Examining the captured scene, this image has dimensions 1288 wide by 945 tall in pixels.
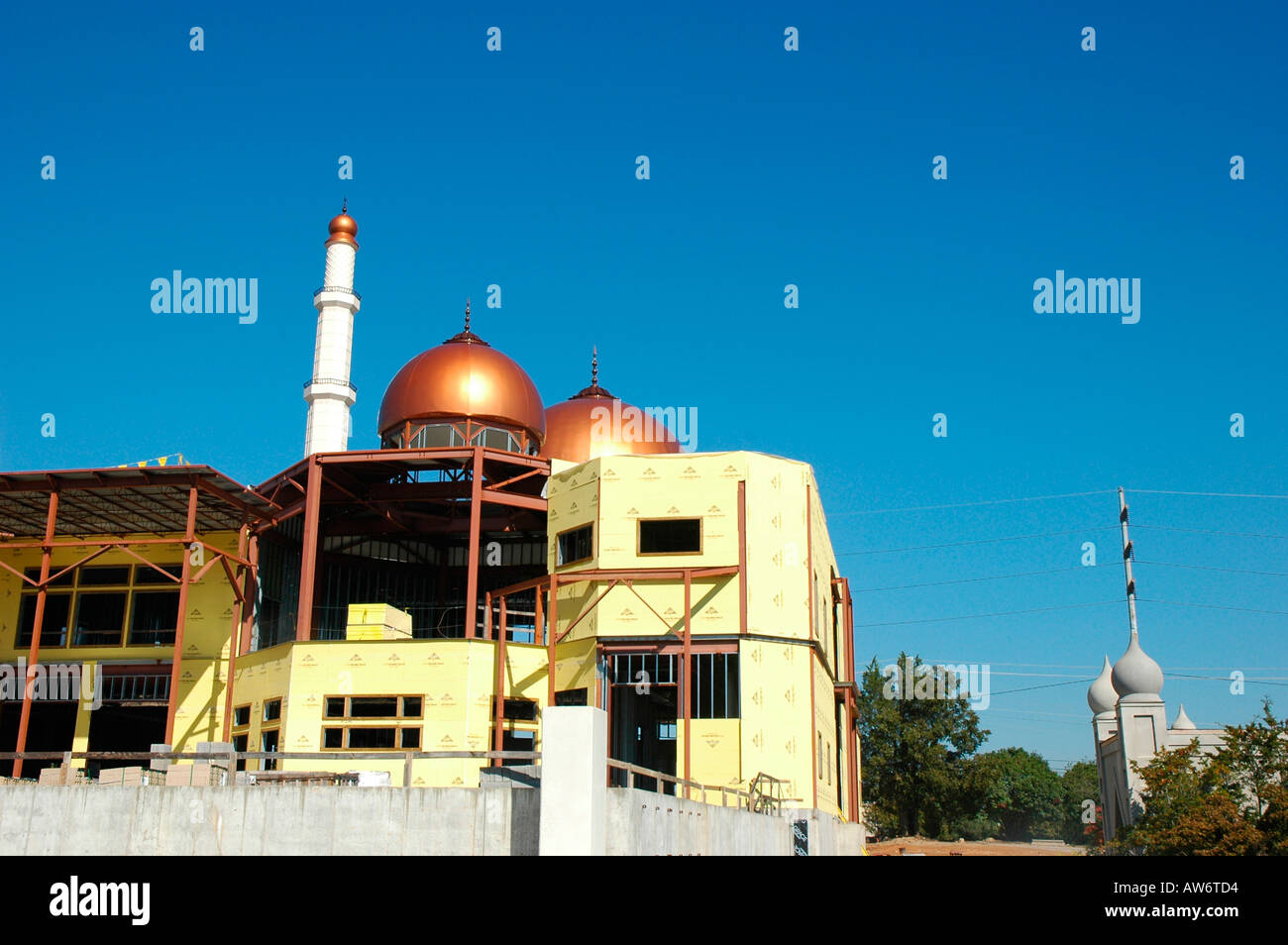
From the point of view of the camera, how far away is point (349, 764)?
107 ft

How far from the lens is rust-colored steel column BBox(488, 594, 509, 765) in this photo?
34375mm

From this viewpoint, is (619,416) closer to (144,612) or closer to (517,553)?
→ (517,553)

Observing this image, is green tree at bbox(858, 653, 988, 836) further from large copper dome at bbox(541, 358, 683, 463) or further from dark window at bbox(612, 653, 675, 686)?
dark window at bbox(612, 653, 675, 686)

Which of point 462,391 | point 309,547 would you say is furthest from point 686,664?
point 462,391

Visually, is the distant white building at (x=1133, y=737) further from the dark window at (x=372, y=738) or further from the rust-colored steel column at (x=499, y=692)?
the dark window at (x=372, y=738)

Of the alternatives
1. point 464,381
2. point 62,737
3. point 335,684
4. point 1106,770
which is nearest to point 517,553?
point 464,381

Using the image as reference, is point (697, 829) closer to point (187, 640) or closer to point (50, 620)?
point (187, 640)

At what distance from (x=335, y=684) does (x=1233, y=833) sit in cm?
2438

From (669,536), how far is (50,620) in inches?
907

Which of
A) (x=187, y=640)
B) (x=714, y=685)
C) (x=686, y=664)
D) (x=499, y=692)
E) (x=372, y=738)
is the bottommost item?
(x=372, y=738)

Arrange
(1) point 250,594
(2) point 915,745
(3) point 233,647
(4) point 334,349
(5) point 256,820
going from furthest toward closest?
(2) point 915,745 → (4) point 334,349 → (1) point 250,594 → (3) point 233,647 → (5) point 256,820

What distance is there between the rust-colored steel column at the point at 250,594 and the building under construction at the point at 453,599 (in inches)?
3.9

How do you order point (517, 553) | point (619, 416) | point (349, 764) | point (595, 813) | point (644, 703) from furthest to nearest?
point (619, 416) < point (517, 553) < point (644, 703) < point (349, 764) < point (595, 813)

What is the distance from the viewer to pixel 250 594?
41375 millimetres
